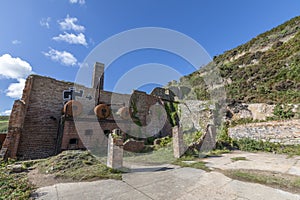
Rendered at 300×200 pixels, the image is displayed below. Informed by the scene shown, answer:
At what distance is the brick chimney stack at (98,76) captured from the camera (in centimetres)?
1502

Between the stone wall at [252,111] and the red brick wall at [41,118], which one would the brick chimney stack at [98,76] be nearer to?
the red brick wall at [41,118]

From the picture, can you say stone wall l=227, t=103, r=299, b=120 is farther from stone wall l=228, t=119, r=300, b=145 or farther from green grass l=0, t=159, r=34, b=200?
green grass l=0, t=159, r=34, b=200

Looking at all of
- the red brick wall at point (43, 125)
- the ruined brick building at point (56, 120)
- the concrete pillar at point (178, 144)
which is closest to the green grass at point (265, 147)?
the concrete pillar at point (178, 144)

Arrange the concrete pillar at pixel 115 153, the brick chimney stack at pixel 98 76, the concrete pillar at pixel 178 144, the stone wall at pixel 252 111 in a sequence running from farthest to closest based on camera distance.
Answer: the brick chimney stack at pixel 98 76 → the stone wall at pixel 252 111 → the concrete pillar at pixel 178 144 → the concrete pillar at pixel 115 153

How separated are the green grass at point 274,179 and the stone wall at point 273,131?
18.3 feet

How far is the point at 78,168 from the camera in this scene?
521 cm

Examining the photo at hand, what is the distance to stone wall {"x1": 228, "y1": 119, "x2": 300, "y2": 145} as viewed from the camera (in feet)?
26.3

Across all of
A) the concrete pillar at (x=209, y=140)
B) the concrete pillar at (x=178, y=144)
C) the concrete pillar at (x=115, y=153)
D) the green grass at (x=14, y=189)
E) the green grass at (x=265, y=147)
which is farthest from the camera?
the concrete pillar at (x=209, y=140)

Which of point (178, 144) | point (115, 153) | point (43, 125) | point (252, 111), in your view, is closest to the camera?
point (115, 153)

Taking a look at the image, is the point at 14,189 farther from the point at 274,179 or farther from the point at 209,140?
the point at 209,140

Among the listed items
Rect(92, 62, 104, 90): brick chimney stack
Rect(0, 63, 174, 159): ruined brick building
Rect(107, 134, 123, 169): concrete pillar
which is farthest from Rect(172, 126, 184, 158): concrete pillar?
Rect(92, 62, 104, 90): brick chimney stack

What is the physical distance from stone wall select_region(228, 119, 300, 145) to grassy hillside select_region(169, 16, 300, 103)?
185 centimetres

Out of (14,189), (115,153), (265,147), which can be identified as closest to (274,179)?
(115,153)

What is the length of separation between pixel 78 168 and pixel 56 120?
322 inches
